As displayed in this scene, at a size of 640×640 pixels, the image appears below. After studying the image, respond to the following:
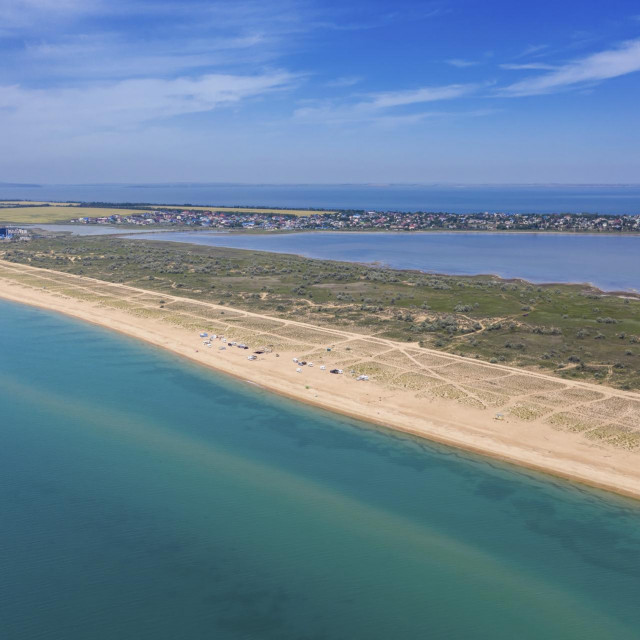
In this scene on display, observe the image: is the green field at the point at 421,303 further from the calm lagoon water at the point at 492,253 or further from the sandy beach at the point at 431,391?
the calm lagoon water at the point at 492,253

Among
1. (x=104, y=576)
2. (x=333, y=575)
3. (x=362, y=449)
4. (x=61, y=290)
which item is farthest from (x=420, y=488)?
(x=61, y=290)

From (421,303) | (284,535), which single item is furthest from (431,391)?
(421,303)

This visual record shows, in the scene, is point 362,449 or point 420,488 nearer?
point 420,488

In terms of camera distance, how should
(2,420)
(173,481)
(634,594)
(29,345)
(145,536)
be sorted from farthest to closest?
1. (29,345)
2. (2,420)
3. (173,481)
4. (145,536)
5. (634,594)

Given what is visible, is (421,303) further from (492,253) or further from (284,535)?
(492,253)

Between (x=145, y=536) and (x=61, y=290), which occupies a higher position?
(x=61, y=290)

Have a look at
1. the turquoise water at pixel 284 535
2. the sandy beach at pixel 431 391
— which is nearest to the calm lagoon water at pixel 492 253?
the sandy beach at pixel 431 391

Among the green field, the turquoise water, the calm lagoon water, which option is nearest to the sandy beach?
the turquoise water

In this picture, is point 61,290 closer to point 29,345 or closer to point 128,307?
point 128,307
